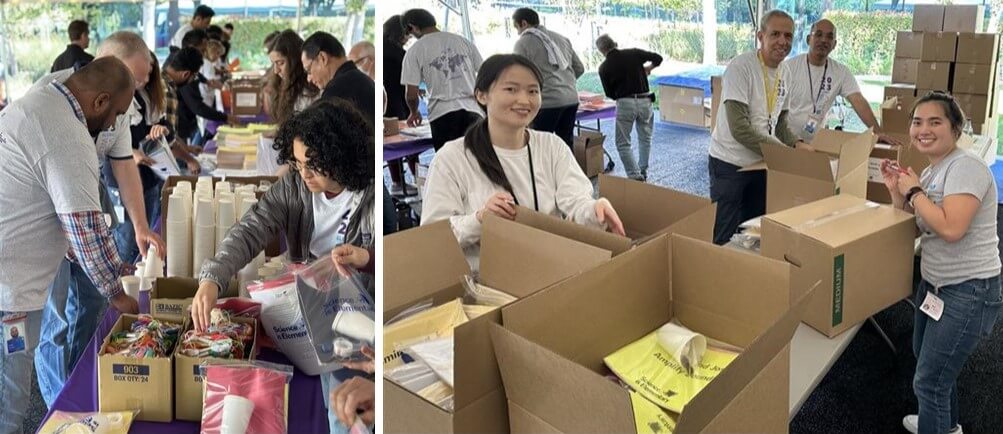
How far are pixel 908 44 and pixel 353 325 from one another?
14.8ft

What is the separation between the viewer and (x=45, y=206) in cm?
172

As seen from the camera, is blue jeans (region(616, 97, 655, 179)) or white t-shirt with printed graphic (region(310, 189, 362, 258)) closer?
white t-shirt with printed graphic (region(310, 189, 362, 258))

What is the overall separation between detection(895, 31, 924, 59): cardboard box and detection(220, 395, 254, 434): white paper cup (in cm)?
457

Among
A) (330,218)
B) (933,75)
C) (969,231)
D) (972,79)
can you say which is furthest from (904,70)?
(330,218)

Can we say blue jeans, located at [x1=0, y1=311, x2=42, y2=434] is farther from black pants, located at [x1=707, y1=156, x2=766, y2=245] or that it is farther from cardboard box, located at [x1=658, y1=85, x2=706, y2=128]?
cardboard box, located at [x1=658, y1=85, x2=706, y2=128]

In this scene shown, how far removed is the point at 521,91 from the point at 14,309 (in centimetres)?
126

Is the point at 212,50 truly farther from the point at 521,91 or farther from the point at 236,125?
the point at 521,91

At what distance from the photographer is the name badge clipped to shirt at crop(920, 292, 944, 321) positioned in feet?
6.25

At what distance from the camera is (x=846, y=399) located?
8.06 feet

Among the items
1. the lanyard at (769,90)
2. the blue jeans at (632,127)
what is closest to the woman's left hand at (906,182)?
the lanyard at (769,90)

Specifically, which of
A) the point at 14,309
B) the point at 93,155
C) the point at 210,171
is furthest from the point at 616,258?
the point at 210,171

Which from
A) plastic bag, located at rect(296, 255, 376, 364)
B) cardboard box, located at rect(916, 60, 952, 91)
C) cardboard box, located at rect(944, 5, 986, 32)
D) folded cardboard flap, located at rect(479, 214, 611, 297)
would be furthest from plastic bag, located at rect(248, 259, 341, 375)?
cardboard box, located at rect(944, 5, 986, 32)

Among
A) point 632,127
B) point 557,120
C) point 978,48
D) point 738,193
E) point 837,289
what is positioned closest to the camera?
point 837,289

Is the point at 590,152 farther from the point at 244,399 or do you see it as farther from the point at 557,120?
the point at 244,399
